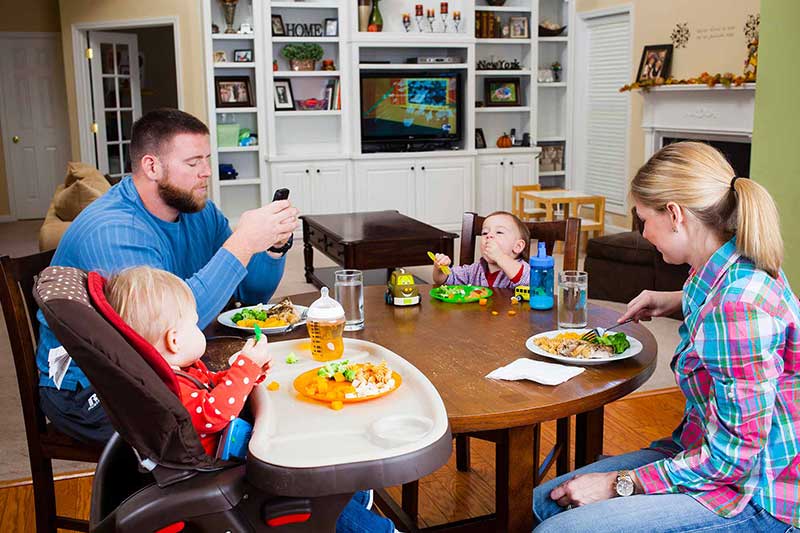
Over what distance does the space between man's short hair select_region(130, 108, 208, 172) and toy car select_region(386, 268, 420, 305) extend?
752 mm

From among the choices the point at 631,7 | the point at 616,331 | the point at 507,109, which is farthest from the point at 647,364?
the point at 507,109

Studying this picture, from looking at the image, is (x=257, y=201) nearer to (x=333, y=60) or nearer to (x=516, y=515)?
(x=333, y=60)

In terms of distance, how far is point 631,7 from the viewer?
7.76 m

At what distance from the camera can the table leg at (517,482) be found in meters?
1.84

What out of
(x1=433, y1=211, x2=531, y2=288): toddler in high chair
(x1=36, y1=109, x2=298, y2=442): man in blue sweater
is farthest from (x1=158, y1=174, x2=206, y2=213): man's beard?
(x1=433, y1=211, x2=531, y2=288): toddler in high chair

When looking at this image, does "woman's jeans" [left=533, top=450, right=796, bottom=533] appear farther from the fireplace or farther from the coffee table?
the fireplace

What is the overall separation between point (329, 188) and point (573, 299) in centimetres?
625

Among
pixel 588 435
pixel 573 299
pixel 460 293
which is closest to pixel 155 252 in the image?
pixel 460 293

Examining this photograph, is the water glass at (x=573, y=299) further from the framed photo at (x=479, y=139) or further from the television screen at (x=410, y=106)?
the framed photo at (x=479, y=139)

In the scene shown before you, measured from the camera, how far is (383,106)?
8422mm

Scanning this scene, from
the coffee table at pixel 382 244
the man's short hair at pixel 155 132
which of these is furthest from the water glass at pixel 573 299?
the coffee table at pixel 382 244

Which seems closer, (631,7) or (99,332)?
(99,332)

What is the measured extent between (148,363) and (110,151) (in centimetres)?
853

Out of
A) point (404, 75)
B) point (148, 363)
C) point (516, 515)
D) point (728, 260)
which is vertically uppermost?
point (404, 75)
